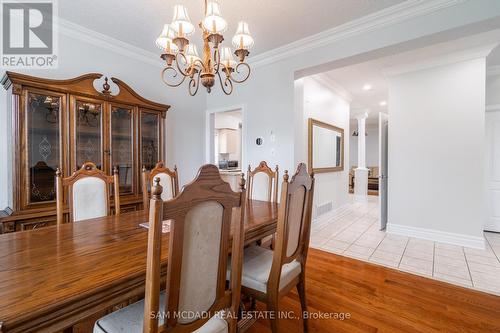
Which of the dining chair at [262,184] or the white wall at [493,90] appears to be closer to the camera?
the dining chair at [262,184]

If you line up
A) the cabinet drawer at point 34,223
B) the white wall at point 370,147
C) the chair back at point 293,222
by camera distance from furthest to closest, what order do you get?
the white wall at point 370,147, the cabinet drawer at point 34,223, the chair back at point 293,222

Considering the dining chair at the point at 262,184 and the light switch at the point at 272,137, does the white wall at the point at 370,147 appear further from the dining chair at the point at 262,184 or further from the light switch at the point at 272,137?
the dining chair at the point at 262,184

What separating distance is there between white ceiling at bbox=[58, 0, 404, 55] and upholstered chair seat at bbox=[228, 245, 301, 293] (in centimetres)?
225

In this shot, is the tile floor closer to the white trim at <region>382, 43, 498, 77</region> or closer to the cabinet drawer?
the white trim at <region>382, 43, 498, 77</region>

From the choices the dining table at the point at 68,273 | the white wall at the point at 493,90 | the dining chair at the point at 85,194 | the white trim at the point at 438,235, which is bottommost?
the white trim at the point at 438,235

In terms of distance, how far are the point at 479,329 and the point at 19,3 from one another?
4727mm

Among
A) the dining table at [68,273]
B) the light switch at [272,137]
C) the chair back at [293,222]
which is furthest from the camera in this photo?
the light switch at [272,137]

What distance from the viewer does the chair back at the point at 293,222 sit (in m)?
1.30

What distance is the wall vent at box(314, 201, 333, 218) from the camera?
13.7 ft

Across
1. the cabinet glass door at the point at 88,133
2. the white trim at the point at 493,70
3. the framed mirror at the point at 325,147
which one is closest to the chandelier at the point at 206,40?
the cabinet glass door at the point at 88,133

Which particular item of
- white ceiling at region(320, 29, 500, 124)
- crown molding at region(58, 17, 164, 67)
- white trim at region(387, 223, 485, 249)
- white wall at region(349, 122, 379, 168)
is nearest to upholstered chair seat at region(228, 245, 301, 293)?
white trim at region(387, 223, 485, 249)

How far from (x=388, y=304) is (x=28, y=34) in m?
4.27

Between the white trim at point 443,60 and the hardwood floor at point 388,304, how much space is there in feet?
9.41

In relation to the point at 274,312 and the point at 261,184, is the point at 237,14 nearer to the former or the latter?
the point at 261,184
